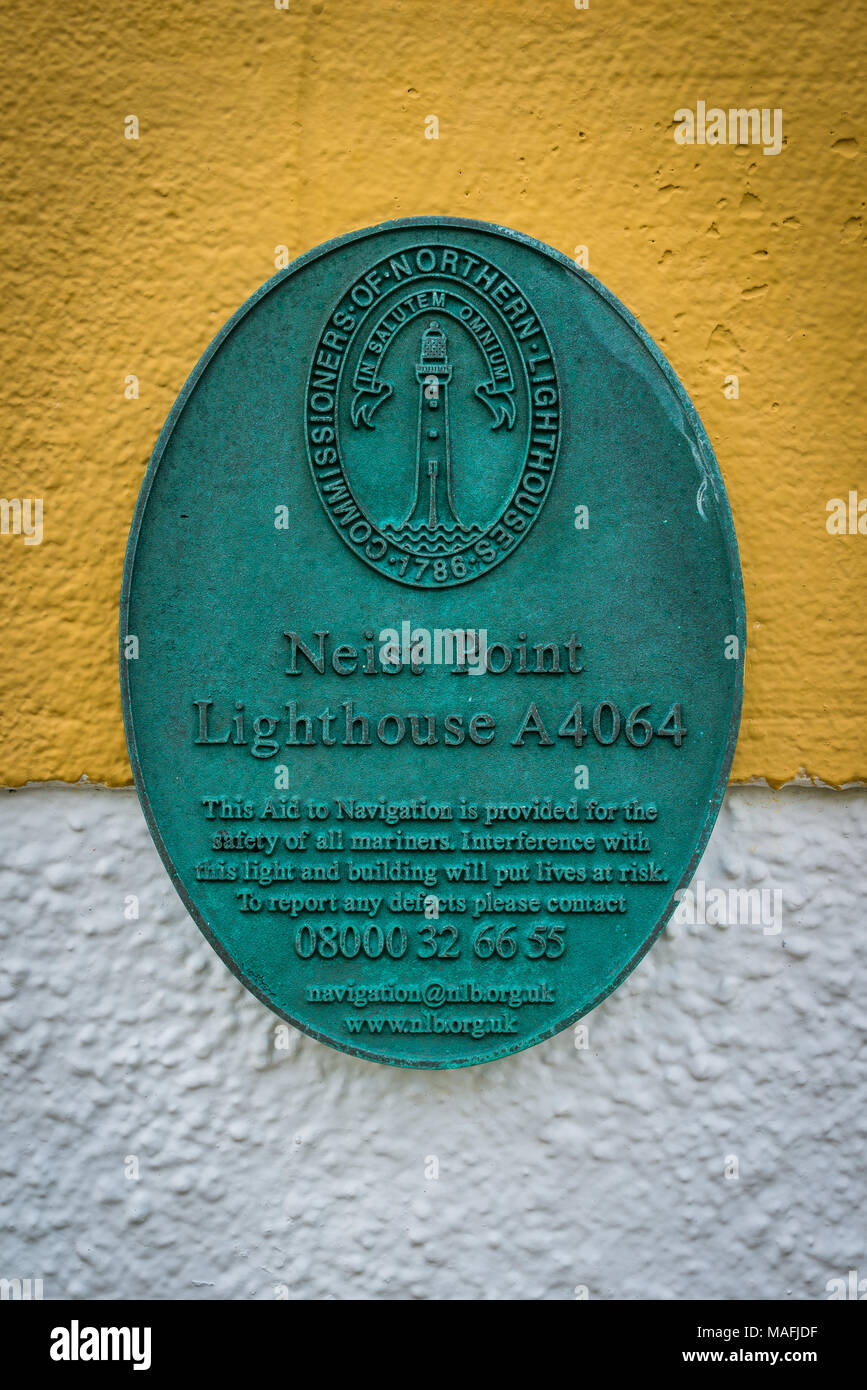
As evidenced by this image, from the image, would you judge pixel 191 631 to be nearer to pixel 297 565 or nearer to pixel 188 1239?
pixel 297 565

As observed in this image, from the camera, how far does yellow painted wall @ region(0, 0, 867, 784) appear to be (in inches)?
92.4

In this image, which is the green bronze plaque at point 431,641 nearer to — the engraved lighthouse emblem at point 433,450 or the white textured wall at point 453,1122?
the engraved lighthouse emblem at point 433,450

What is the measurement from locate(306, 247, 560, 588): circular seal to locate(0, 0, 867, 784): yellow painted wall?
219 millimetres

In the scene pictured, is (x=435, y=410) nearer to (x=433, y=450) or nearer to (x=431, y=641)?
(x=433, y=450)

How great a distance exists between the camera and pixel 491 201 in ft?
7.72

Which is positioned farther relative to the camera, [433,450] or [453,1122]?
[453,1122]

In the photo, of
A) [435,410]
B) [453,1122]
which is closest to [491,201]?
[435,410]

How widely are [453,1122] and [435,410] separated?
1543 mm

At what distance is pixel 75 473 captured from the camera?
240 centimetres

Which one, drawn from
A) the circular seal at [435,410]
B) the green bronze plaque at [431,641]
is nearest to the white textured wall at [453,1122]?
the green bronze plaque at [431,641]

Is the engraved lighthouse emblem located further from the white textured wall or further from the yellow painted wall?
the white textured wall

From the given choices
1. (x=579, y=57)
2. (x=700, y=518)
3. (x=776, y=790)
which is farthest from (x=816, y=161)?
(x=776, y=790)

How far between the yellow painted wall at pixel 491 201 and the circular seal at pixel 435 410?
22cm

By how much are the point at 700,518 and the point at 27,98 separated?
173 cm
